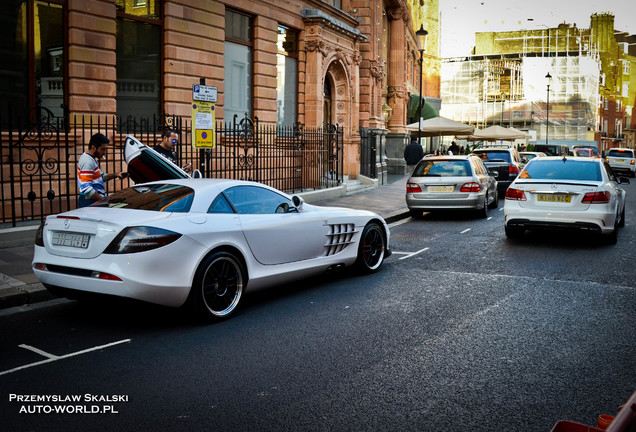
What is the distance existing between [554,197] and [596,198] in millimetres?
676

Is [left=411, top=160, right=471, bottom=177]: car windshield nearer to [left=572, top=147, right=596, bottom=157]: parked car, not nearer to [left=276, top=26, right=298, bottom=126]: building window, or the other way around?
[left=276, top=26, right=298, bottom=126]: building window

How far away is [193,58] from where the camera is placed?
54.7 ft

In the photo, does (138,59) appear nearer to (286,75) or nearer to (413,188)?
(286,75)

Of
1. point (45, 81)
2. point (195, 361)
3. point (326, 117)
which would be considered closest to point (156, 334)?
point (195, 361)

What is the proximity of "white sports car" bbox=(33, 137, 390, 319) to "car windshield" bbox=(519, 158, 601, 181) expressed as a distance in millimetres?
5657

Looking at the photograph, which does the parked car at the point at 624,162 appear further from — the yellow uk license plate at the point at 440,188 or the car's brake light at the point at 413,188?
the car's brake light at the point at 413,188

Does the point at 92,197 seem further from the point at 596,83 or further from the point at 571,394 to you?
the point at 596,83

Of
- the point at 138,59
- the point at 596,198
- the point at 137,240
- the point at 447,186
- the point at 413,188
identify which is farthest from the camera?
the point at 413,188

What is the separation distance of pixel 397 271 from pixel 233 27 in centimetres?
1160

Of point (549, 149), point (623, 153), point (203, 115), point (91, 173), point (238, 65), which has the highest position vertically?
point (238, 65)

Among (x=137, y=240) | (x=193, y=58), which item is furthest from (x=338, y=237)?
(x=193, y=58)

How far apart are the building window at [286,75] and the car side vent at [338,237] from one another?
41.8ft

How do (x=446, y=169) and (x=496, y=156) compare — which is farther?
(x=496, y=156)

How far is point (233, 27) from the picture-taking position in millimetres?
18547
